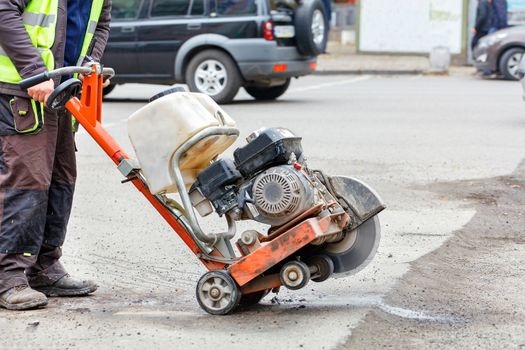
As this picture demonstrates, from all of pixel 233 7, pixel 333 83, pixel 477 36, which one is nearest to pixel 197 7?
pixel 233 7

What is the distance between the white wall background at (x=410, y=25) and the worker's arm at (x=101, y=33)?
66.0 ft

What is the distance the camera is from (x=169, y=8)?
1611 centimetres

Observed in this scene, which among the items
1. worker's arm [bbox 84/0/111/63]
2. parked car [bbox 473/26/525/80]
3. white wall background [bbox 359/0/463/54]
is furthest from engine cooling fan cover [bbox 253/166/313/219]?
white wall background [bbox 359/0/463/54]

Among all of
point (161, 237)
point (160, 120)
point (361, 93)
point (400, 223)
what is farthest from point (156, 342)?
point (361, 93)

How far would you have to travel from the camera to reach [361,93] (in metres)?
18.0

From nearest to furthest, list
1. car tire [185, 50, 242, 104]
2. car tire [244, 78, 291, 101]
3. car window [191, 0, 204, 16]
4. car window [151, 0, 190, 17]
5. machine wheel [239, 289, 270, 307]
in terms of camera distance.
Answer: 1. machine wheel [239, 289, 270, 307]
2. car tire [185, 50, 242, 104]
3. car window [191, 0, 204, 16]
4. car window [151, 0, 190, 17]
5. car tire [244, 78, 291, 101]

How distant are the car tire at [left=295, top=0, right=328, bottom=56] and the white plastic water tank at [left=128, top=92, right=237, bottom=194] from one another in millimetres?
10857

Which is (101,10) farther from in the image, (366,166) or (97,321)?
(366,166)

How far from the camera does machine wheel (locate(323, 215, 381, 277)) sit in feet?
16.8

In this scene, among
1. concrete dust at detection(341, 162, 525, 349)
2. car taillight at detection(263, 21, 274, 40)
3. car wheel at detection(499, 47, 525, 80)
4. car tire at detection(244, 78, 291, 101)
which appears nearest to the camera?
concrete dust at detection(341, 162, 525, 349)

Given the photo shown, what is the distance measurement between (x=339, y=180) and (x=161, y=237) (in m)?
2.27

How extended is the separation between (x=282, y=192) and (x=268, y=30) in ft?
35.8

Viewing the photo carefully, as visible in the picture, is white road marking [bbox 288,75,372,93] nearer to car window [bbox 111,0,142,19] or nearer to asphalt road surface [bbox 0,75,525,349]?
car window [bbox 111,0,142,19]

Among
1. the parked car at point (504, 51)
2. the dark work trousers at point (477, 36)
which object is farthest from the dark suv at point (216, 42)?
the dark work trousers at point (477, 36)
